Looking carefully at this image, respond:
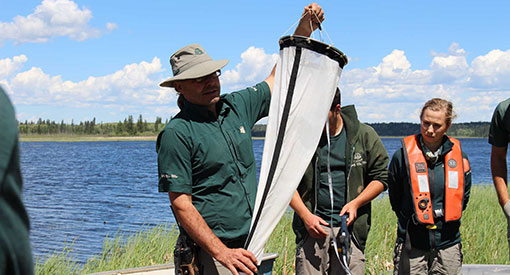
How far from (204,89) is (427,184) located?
2.13 meters

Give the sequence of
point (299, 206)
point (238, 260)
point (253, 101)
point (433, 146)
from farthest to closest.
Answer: point (433, 146), point (299, 206), point (253, 101), point (238, 260)

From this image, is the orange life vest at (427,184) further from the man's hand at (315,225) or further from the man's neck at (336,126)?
the man's hand at (315,225)

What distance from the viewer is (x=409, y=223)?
440 cm

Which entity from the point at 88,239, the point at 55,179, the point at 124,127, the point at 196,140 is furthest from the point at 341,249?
the point at 124,127

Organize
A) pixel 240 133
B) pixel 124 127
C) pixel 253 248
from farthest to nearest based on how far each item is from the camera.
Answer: pixel 124 127, pixel 240 133, pixel 253 248

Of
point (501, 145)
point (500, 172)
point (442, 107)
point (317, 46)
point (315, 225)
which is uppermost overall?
point (317, 46)

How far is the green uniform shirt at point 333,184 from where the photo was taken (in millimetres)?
4266

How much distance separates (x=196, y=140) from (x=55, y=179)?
31.6m

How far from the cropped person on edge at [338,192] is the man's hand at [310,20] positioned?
1042mm

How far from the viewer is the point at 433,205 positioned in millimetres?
4363

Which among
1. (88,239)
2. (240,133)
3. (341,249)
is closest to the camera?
(240,133)

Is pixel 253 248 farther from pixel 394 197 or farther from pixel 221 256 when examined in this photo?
pixel 394 197

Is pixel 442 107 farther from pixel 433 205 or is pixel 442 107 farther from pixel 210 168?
pixel 210 168

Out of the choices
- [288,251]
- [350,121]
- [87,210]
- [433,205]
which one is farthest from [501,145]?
[87,210]
